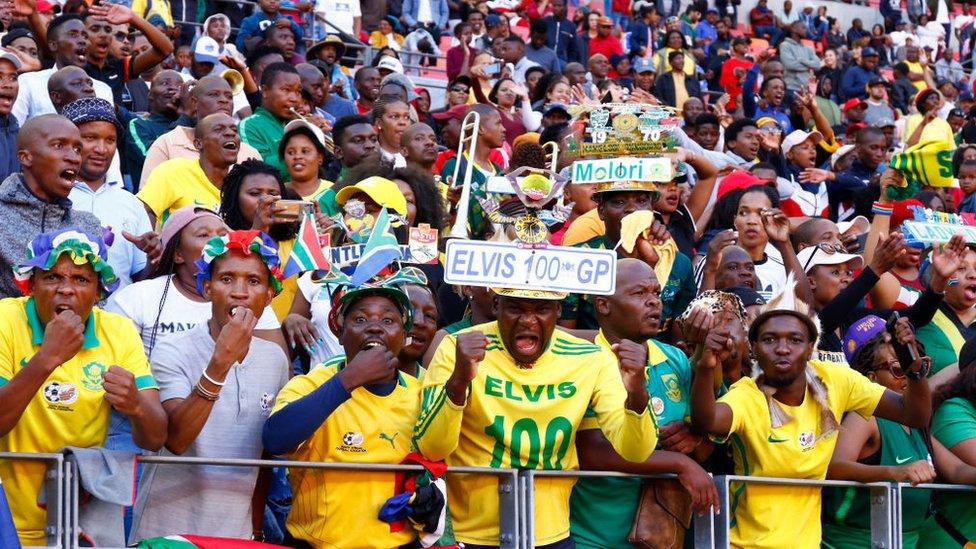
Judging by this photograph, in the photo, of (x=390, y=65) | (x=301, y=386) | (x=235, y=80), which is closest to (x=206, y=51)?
(x=235, y=80)

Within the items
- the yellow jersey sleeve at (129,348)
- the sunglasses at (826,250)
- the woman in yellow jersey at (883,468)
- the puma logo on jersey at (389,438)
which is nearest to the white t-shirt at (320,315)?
the puma logo on jersey at (389,438)

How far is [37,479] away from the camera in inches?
201

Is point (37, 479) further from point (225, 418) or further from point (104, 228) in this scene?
point (104, 228)

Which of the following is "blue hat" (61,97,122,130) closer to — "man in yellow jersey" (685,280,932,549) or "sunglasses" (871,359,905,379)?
"man in yellow jersey" (685,280,932,549)

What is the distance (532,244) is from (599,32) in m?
14.5

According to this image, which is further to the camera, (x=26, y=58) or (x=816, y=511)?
(x=26, y=58)

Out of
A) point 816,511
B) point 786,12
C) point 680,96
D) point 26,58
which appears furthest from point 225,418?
point 786,12

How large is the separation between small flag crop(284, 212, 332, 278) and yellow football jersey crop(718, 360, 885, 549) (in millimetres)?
1744

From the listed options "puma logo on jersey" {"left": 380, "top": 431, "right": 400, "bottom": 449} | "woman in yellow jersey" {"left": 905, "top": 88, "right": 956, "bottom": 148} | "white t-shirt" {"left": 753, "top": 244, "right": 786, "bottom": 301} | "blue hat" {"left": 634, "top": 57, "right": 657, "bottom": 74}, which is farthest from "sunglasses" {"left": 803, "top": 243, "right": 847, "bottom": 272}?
"blue hat" {"left": 634, "top": 57, "right": 657, "bottom": 74}

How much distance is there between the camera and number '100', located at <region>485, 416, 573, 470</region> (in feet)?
18.6

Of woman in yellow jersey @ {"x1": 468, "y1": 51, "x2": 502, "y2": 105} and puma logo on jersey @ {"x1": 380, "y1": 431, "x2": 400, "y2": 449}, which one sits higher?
woman in yellow jersey @ {"x1": 468, "y1": 51, "x2": 502, "y2": 105}

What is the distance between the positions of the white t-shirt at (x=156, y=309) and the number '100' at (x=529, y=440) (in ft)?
4.21

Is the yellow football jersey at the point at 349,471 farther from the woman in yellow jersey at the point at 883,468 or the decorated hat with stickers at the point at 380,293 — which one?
the woman in yellow jersey at the point at 883,468

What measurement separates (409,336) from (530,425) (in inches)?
26.4
